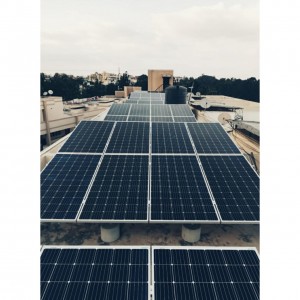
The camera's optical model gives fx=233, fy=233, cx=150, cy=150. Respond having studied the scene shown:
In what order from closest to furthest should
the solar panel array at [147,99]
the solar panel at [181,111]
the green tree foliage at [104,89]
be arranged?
the solar panel at [181,111], the solar panel array at [147,99], the green tree foliage at [104,89]

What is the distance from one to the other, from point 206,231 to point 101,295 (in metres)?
7.40

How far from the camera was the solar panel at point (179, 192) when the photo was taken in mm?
11844

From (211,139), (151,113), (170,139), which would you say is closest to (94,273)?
(170,139)

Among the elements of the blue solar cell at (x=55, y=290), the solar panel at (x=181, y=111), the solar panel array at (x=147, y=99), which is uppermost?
the solar panel array at (x=147, y=99)

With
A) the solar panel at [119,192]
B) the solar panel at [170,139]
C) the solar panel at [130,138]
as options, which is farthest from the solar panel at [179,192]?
the solar panel at [130,138]

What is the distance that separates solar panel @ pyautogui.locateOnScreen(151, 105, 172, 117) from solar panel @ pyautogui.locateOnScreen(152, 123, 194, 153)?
355 inches

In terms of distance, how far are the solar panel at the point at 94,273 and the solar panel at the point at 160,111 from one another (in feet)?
72.6

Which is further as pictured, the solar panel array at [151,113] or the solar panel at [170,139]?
the solar panel array at [151,113]

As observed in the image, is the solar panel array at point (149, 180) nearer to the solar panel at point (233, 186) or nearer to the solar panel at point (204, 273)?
the solar panel at point (233, 186)

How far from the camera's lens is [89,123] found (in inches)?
802

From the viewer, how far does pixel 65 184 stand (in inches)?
543

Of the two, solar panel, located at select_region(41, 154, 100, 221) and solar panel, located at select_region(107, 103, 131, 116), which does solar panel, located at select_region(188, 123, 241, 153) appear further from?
solar panel, located at select_region(107, 103, 131, 116)

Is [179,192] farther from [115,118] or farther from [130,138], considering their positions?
[115,118]

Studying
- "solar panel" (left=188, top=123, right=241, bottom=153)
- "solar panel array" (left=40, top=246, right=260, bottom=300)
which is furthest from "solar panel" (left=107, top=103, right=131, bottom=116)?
"solar panel array" (left=40, top=246, right=260, bottom=300)
